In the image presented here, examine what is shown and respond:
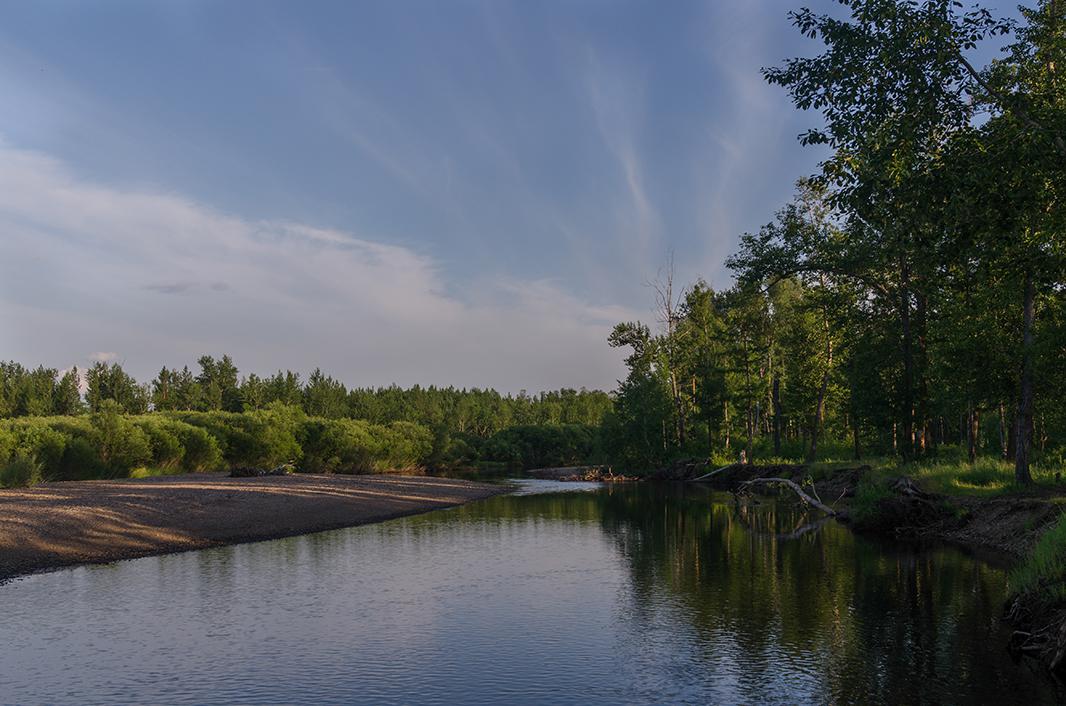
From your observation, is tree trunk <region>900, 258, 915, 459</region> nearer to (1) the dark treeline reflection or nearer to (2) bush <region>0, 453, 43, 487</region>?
(1) the dark treeline reflection

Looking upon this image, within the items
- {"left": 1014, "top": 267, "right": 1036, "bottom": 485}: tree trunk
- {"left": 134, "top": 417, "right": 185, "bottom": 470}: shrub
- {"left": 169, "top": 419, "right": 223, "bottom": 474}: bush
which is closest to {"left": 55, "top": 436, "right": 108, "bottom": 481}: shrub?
{"left": 134, "top": 417, "right": 185, "bottom": 470}: shrub

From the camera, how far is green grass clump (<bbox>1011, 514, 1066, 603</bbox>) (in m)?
17.5

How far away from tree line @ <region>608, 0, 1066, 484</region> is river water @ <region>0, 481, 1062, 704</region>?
Answer: 34.7 feet

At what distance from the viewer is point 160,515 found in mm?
39312

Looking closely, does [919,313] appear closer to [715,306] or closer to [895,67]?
[895,67]

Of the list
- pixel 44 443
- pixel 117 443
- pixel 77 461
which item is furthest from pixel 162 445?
pixel 44 443

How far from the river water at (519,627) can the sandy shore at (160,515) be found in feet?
8.90

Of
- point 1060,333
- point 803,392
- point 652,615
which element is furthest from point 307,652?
point 803,392

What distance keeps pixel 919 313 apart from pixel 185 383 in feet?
440

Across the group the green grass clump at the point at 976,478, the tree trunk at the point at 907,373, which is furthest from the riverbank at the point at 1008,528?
the tree trunk at the point at 907,373

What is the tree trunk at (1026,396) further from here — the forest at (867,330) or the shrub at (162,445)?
the shrub at (162,445)

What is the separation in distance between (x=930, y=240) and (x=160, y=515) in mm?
37492

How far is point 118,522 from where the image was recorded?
36.7m

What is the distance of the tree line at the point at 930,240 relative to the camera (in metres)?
20.1
